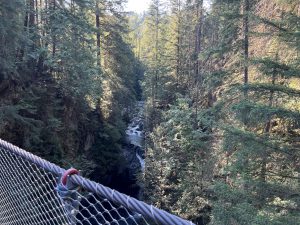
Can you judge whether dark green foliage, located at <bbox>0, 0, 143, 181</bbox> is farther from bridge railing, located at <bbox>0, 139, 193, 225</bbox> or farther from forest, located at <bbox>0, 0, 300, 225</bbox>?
bridge railing, located at <bbox>0, 139, 193, 225</bbox>

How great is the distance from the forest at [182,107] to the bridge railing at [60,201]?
450 cm

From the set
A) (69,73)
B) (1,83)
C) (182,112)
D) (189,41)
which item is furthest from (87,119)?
(189,41)

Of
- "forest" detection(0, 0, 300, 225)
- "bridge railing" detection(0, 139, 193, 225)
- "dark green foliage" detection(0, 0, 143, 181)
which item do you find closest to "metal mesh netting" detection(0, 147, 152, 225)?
"bridge railing" detection(0, 139, 193, 225)

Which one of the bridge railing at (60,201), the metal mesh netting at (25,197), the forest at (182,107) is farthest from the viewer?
the forest at (182,107)

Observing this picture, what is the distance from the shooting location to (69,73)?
44.4ft

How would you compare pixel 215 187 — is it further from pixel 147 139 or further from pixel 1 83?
pixel 147 139

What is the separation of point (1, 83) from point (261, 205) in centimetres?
878

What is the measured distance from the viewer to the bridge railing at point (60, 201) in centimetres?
129

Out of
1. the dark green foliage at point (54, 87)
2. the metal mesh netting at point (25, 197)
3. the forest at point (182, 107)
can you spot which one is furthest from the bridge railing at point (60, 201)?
the dark green foliage at point (54, 87)

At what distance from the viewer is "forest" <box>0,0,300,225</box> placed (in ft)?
23.4

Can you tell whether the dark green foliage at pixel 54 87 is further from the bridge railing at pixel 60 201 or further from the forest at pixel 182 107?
the bridge railing at pixel 60 201

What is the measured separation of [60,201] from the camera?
1.79 metres

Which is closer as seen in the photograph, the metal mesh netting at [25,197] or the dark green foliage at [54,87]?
the metal mesh netting at [25,197]

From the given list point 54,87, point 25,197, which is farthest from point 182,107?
point 25,197
